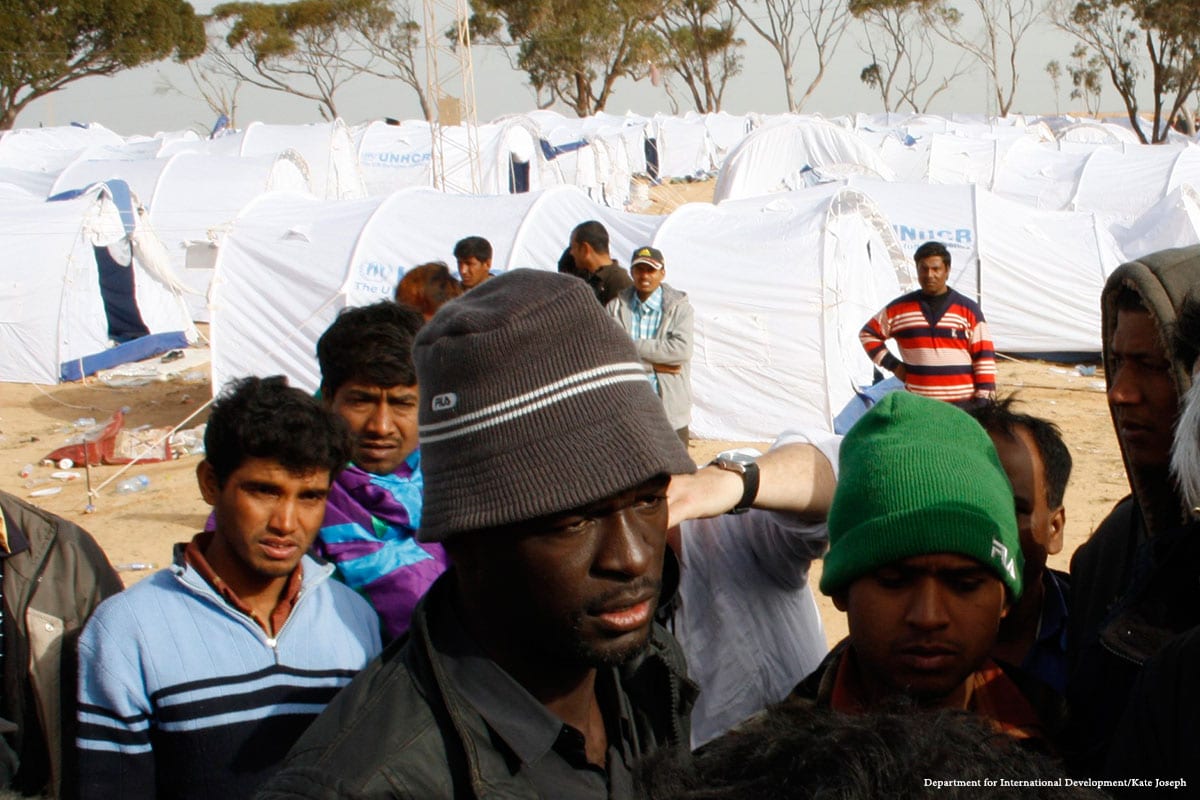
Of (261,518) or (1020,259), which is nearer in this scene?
(261,518)

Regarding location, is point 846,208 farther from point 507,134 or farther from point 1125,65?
point 1125,65

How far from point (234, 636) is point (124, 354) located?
13003 millimetres

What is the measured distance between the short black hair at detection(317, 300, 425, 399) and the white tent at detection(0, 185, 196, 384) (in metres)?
11.7

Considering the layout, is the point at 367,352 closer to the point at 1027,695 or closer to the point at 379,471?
the point at 379,471

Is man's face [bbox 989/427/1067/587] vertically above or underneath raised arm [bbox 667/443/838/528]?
underneath

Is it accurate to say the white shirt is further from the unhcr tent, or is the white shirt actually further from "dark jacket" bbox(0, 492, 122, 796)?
the unhcr tent

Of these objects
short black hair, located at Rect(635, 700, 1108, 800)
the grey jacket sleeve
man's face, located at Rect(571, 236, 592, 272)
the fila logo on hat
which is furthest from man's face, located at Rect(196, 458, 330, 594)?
man's face, located at Rect(571, 236, 592, 272)

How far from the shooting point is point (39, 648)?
2.33m

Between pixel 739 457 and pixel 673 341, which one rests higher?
pixel 739 457

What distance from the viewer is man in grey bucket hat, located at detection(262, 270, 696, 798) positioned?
1.23m

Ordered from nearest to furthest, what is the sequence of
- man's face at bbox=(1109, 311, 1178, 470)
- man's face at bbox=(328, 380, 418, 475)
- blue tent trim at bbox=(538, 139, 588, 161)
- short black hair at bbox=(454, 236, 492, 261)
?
man's face at bbox=(1109, 311, 1178, 470)
man's face at bbox=(328, 380, 418, 475)
short black hair at bbox=(454, 236, 492, 261)
blue tent trim at bbox=(538, 139, 588, 161)

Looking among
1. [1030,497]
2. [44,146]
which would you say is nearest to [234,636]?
[1030,497]

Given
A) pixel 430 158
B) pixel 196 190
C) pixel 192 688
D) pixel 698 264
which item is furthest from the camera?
pixel 430 158

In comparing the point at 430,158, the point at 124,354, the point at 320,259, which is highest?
the point at 430,158
